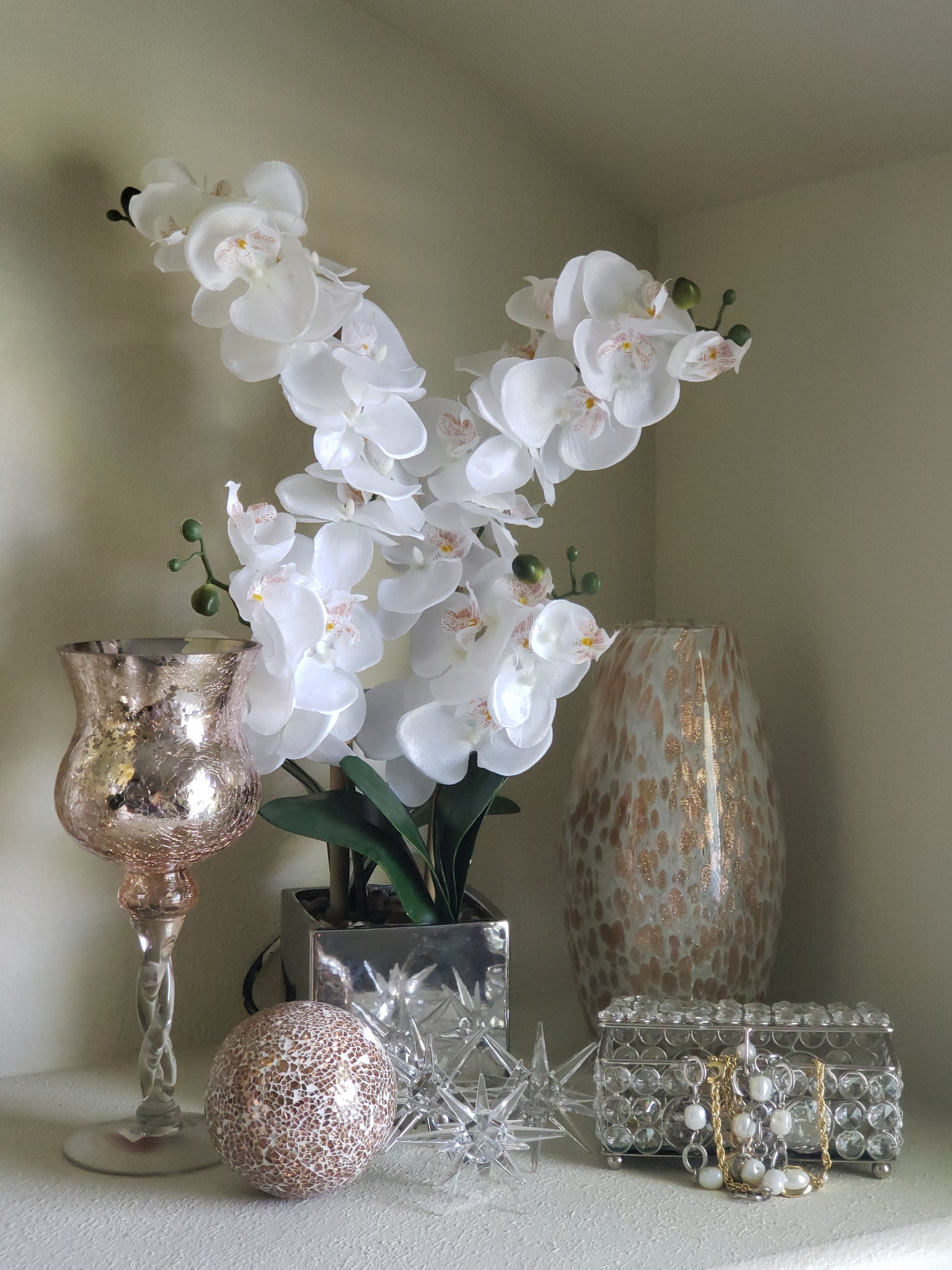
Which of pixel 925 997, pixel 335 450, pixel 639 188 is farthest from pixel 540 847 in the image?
pixel 639 188

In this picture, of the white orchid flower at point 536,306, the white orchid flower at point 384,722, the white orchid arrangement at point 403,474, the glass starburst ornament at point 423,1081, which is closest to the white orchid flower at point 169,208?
the white orchid arrangement at point 403,474

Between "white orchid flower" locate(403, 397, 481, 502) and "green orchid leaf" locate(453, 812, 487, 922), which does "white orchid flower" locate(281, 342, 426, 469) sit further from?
"green orchid leaf" locate(453, 812, 487, 922)

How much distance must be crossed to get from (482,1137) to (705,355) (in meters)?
0.52

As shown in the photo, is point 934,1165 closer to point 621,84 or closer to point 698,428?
point 698,428

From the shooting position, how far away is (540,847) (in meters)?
1.14

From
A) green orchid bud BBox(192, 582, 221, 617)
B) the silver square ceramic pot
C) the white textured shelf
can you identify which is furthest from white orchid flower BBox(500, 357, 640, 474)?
the white textured shelf

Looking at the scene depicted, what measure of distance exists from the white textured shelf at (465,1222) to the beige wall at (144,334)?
0.20 meters

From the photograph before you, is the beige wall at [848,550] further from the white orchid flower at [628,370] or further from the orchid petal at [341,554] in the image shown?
the orchid petal at [341,554]

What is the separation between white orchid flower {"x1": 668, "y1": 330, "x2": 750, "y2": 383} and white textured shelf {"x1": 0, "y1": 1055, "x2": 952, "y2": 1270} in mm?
516

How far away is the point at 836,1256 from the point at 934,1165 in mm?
151

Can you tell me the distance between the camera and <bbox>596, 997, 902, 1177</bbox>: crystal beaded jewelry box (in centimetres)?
75

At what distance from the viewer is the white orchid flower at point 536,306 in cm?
84

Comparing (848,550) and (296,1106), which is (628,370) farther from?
(296,1106)

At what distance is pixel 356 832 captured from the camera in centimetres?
87
